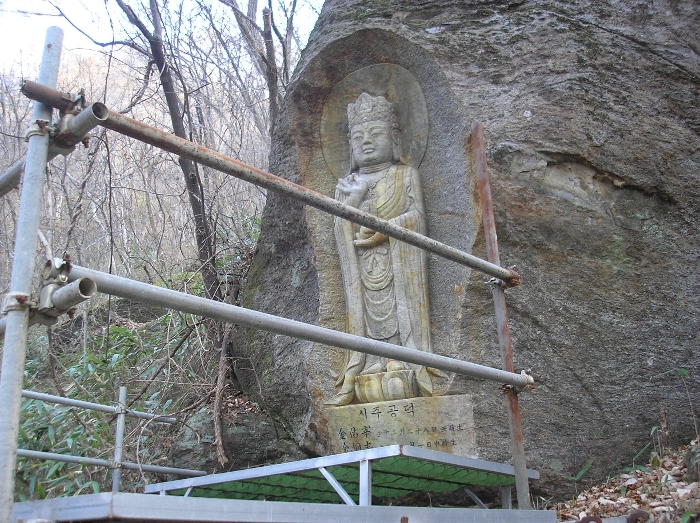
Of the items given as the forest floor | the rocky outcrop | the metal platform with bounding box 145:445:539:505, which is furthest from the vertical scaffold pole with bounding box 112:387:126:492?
the forest floor

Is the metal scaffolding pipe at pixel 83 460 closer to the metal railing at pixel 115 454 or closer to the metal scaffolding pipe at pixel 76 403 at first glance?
the metal railing at pixel 115 454

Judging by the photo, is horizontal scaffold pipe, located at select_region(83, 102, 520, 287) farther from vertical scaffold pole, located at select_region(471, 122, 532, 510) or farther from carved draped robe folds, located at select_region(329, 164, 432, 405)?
carved draped robe folds, located at select_region(329, 164, 432, 405)

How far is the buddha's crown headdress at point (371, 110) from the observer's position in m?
5.47

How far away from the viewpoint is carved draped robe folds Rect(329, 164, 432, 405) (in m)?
4.94

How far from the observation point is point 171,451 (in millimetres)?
5273

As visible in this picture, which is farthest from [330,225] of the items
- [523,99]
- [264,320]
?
[264,320]

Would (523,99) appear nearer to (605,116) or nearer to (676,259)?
(605,116)

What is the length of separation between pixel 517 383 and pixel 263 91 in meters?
8.01

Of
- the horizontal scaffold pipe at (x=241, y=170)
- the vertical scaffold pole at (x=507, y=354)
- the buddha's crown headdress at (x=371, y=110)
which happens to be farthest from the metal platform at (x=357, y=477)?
the buddha's crown headdress at (x=371, y=110)

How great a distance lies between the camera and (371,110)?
5.48 meters

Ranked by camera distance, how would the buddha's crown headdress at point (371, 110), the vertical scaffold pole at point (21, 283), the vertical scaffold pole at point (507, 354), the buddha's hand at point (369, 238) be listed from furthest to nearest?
1. the buddha's crown headdress at point (371, 110)
2. the buddha's hand at point (369, 238)
3. the vertical scaffold pole at point (507, 354)
4. the vertical scaffold pole at point (21, 283)

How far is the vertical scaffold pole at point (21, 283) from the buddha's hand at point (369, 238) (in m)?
3.33

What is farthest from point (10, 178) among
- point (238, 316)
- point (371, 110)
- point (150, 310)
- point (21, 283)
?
point (150, 310)

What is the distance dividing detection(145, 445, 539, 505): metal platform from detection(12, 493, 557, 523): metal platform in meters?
0.64
